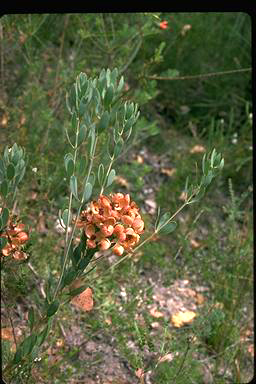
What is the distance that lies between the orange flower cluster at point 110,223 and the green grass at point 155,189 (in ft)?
1.05

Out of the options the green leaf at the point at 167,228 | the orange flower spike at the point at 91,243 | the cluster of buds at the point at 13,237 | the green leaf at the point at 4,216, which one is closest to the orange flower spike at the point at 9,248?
the cluster of buds at the point at 13,237

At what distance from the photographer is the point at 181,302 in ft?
8.98

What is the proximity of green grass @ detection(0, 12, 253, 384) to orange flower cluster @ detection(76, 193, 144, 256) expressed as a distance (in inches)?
12.6

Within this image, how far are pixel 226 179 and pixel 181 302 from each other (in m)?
0.86

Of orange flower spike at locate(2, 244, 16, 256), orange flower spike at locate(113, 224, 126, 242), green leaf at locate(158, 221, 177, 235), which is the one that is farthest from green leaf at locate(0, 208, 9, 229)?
green leaf at locate(158, 221, 177, 235)

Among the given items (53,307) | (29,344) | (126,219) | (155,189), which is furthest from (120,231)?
(155,189)

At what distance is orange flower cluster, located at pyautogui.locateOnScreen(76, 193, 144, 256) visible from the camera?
1.44 metres

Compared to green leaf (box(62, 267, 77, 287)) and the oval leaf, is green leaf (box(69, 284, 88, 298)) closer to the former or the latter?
green leaf (box(62, 267, 77, 287))

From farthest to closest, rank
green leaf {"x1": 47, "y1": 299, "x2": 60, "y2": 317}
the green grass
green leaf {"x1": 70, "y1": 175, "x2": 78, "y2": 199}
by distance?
the green grass < green leaf {"x1": 47, "y1": 299, "x2": 60, "y2": 317} < green leaf {"x1": 70, "y1": 175, "x2": 78, "y2": 199}

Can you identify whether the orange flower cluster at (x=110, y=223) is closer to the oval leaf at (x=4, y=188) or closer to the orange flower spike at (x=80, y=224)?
the orange flower spike at (x=80, y=224)

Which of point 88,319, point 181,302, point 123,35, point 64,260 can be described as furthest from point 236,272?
point 64,260

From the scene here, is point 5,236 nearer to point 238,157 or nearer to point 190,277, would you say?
point 190,277

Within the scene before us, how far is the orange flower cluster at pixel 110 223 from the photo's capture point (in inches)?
56.5

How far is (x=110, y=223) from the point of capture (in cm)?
144
